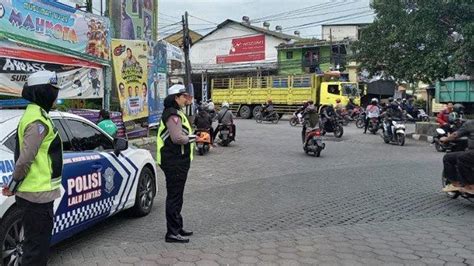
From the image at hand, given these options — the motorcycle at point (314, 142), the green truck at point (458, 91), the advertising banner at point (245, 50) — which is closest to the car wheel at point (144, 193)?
the motorcycle at point (314, 142)

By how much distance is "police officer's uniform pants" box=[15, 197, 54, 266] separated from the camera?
→ 130 inches

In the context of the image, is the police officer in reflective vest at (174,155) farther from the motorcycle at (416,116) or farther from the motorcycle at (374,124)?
the motorcycle at (416,116)

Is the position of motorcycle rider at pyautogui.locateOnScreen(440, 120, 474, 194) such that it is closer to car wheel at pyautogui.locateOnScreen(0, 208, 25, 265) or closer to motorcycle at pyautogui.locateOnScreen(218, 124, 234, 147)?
car wheel at pyautogui.locateOnScreen(0, 208, 25, 265)

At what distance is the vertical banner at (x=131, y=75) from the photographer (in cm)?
1353

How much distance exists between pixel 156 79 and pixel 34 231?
494 inches

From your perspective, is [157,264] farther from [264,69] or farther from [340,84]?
[264,69]

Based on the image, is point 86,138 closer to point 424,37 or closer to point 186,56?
point 424,37

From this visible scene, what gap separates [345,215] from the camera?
6383 millimetres

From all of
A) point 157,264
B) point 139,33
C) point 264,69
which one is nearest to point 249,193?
point 157,264

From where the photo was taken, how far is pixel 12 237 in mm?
3947

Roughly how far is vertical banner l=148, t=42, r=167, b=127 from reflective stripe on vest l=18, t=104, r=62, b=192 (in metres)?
11.8

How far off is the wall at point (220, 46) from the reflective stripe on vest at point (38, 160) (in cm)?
4357

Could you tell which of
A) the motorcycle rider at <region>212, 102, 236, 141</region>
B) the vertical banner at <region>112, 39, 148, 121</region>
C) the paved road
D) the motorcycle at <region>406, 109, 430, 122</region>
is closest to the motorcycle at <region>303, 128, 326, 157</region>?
the paved road

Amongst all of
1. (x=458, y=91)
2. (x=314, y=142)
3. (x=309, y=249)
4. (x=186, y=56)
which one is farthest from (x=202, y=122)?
(x=458, y=91)
